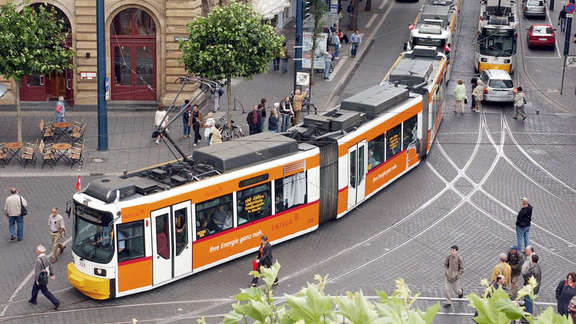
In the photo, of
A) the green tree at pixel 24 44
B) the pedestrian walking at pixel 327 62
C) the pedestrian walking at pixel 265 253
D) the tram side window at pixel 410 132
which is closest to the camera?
the pedestrian walking at pixel 265 253

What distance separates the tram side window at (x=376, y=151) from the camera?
84.2ft

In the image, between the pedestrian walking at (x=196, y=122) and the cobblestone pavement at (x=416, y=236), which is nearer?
the cobblestone pavement at (x=416, y=236)

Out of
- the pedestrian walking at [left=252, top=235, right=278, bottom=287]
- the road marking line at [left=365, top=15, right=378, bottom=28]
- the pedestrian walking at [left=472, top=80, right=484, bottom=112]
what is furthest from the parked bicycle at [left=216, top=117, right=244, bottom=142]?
the road marking line at [left=365, top=15, right=378, bottom=28]

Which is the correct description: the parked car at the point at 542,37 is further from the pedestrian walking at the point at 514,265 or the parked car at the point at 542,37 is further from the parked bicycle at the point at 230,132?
the pedestrian walking at the point at 514,265

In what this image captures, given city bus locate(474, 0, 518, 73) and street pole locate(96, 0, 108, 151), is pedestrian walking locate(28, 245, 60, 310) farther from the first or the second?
city bus locate(474, 0, 518, 73)

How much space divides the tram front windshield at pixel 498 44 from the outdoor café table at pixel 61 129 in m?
20.9

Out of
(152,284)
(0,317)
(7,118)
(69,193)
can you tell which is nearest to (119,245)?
(152,284)

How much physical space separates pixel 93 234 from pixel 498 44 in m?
29.3

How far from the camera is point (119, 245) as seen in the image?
1917 centimetres

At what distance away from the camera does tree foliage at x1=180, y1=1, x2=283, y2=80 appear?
31.0 m

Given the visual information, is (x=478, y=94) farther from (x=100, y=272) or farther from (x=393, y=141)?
(x=100, y=272)

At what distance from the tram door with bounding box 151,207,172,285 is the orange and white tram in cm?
2

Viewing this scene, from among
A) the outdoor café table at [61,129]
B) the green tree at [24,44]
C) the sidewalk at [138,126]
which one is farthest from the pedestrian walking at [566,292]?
the outdoor café table at [61,129]

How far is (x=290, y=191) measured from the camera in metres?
22.5
